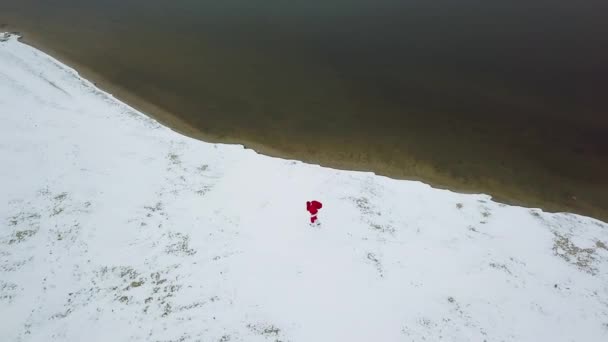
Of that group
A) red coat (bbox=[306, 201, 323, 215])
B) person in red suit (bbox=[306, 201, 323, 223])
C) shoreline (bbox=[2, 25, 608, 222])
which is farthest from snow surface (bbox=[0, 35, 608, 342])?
shoreline (bbox=[2, 25, 608, 222])

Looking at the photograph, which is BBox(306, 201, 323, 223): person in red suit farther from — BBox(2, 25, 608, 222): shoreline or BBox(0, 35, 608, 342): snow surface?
BBox(2, 25, 608, 222): shoreline

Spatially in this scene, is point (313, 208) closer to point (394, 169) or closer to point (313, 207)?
point (313, 207)

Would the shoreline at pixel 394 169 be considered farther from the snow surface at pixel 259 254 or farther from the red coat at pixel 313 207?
the red coat at pixel 313 207

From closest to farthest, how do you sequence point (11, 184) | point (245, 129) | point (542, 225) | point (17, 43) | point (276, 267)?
point (276, 267), point (542, 225), point (11, 184), point (245, 129), point (17, 43)

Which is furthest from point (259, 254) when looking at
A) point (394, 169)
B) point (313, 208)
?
point (394, 169)

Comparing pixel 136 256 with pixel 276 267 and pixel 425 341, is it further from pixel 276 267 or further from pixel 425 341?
pixel 425 341

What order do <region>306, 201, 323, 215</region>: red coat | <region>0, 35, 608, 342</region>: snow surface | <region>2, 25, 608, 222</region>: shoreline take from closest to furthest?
<region>0, 35, 608, 342</region>: snow surface
<region>306, 201, 323, 215</region>: red coat
<region>2, 25, 608, 222</region>: shoreline

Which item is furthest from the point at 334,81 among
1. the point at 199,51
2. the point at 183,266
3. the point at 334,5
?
the point at 183,266
